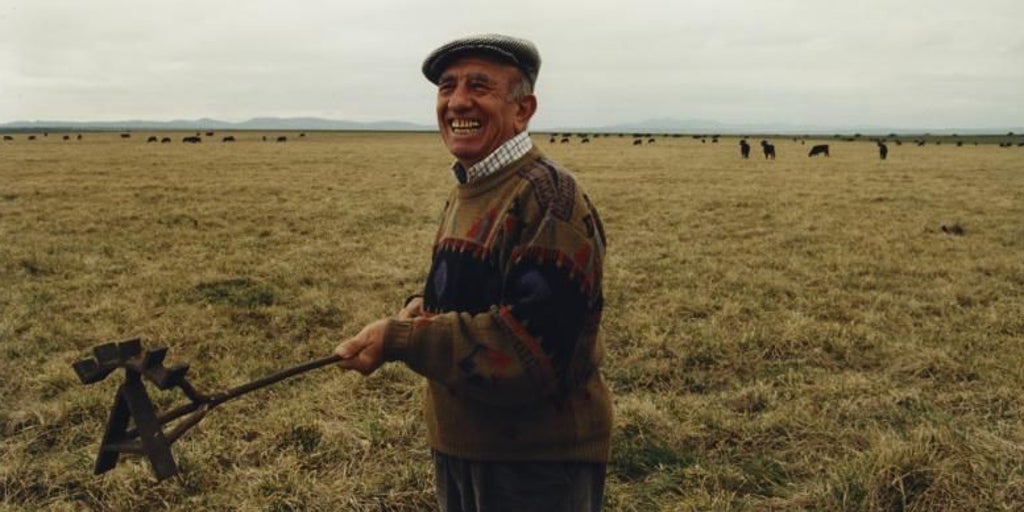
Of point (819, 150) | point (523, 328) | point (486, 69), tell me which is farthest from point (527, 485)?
point (819, 150)

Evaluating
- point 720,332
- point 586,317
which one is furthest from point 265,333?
point 586,317

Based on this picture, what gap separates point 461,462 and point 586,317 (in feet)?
2.03

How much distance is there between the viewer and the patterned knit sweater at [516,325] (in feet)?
5.65

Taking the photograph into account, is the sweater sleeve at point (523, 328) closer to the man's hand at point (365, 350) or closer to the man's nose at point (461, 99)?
the man's hand at point (365, 350)

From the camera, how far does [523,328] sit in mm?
1707

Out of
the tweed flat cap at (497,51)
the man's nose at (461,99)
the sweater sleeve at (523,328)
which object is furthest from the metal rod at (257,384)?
the tweed flat cap at (497,51)

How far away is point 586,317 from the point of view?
188 cm

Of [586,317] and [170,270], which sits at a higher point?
[586,317]

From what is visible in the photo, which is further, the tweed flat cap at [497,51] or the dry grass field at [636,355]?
the dry grass field at [636,355]

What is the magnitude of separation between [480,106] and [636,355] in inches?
175

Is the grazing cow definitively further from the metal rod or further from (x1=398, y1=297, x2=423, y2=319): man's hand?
the metal rod

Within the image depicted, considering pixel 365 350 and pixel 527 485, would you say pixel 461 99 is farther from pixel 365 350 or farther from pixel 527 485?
pixel 527 485

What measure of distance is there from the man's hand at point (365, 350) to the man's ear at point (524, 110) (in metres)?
0.70

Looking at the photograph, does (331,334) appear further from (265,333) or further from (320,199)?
(320,199)
